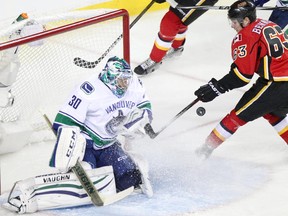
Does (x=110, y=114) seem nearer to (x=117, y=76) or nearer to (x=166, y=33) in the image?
(x=117, y=76)

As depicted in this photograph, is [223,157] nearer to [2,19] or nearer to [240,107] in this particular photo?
[240,107]

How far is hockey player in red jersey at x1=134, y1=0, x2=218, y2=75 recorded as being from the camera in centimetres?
512

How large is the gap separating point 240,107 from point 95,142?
726 mm

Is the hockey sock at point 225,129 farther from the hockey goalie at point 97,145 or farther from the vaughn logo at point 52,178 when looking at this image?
the vaughn logo at point 52,178

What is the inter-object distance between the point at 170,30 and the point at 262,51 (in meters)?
1.34

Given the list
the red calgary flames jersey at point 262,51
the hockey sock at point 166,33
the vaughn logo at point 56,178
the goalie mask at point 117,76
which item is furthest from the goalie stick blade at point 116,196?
the hockey sock at point 166,33

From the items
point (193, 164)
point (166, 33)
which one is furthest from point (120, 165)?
point (166, 33)

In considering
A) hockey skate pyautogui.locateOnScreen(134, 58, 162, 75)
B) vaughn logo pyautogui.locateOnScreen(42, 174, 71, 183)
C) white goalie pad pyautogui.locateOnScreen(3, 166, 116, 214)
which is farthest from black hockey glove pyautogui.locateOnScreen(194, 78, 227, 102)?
hockey skate pyautogui.locateOnScreen(134, 58, 162, 75)

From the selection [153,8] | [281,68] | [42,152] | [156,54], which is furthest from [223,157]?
[153,8]

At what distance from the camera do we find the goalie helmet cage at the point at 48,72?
4.20 meters

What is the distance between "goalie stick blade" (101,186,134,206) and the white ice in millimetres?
22

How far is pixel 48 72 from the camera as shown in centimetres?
431

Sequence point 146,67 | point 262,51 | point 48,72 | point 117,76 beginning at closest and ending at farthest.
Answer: point 117,76 → point 262,51 → point 48,72 → point 146,67

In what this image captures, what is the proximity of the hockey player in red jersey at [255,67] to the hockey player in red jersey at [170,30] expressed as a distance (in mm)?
1085
